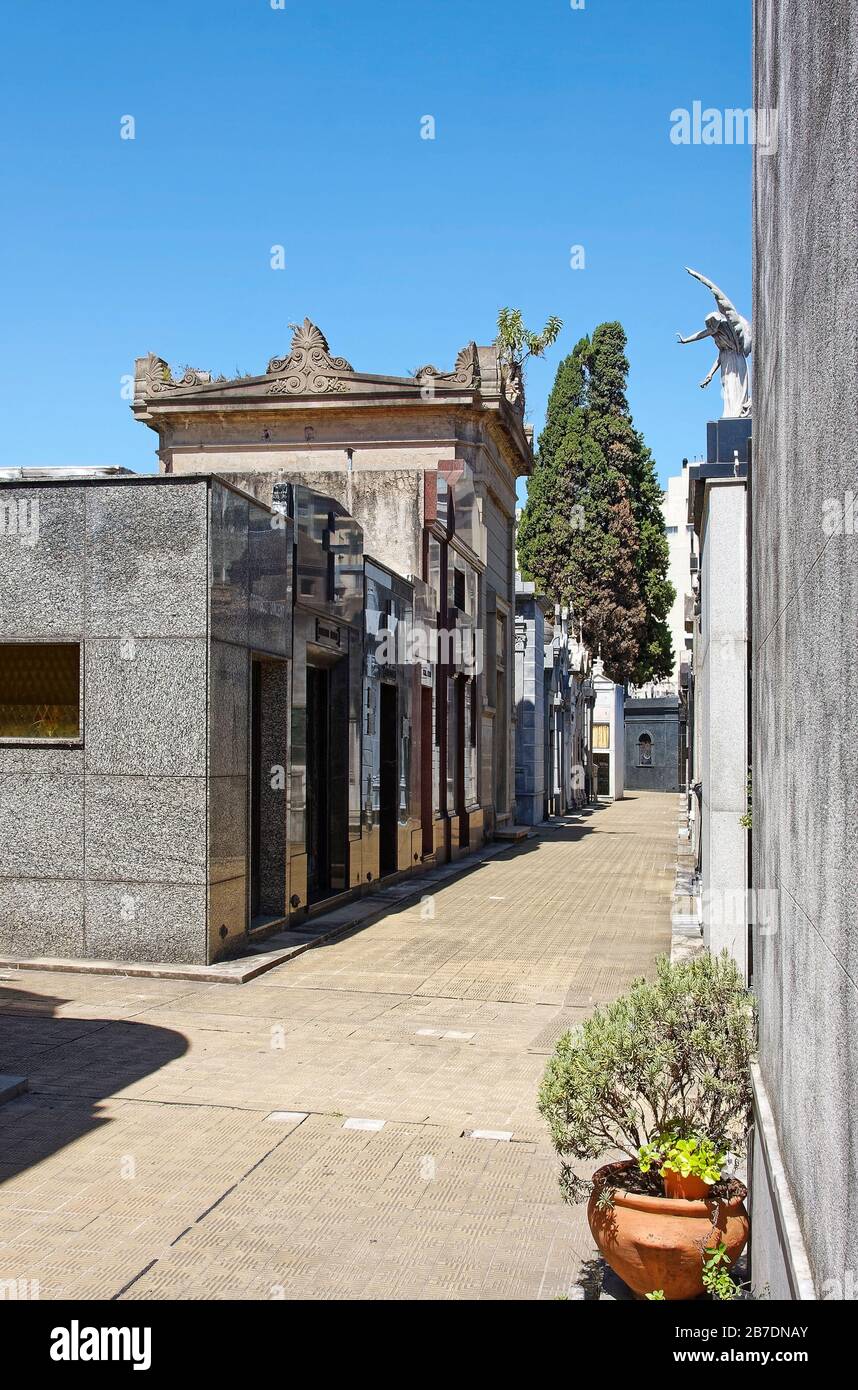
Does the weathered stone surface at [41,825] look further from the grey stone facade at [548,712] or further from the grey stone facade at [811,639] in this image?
the grey stone facade at [548,712]

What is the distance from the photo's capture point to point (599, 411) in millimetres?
56281

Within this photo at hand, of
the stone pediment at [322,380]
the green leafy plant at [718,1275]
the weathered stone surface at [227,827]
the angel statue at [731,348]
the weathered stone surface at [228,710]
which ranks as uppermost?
the stone pediment at [322,380]

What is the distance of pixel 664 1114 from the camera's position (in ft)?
→ 17.3

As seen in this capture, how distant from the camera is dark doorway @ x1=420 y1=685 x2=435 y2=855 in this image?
79.0 ft

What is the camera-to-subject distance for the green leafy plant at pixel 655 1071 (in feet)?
17.3

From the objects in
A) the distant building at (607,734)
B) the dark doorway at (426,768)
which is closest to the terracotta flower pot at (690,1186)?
the dark doorway at (426,768)

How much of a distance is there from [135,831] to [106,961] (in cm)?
134

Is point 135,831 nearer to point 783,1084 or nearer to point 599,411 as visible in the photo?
point 783,1084

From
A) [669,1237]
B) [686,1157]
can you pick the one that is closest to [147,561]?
[686,1157]

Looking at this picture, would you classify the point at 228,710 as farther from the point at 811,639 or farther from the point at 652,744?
the point at 652,744

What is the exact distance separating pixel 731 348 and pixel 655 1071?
10297mm

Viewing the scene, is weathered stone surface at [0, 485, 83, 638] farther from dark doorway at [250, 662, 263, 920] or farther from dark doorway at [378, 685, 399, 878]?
dark doorway at [378, 685, 399, 878]

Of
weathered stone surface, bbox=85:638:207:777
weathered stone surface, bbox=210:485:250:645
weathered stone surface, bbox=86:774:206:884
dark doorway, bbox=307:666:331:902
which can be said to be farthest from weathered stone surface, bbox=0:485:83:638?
dark doorway, bbox=307:666:331:902

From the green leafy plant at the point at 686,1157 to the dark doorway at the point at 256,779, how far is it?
32.0ft
